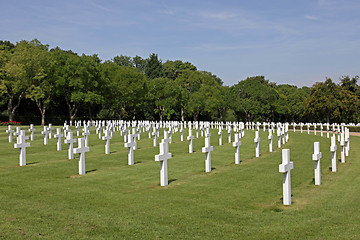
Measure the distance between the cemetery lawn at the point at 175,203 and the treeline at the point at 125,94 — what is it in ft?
141

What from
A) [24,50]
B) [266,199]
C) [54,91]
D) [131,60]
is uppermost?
[131,60]

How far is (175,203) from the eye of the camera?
8.56 meters

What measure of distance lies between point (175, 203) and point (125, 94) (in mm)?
60622

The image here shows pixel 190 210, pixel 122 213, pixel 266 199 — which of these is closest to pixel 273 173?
pixel 266 199

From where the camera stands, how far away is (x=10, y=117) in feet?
174

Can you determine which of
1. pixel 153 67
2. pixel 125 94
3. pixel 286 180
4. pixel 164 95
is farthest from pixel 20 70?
pixel 153 67

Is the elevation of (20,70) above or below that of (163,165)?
above

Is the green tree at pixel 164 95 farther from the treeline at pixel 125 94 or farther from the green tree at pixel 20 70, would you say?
the green tree at pixel 20 70

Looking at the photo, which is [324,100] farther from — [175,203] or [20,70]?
[175,203]

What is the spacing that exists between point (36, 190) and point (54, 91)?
49.7 m

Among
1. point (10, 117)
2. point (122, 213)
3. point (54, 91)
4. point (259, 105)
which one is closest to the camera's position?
point (122, 213)

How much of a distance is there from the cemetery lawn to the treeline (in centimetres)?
4303

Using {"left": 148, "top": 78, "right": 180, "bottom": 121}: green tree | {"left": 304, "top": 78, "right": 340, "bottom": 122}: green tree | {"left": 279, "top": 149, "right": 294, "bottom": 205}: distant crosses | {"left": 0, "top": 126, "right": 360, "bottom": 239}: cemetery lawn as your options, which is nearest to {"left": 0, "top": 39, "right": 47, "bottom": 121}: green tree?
{"left": 148, "top": 78, "right": 180, "bottom": 121}: green tree

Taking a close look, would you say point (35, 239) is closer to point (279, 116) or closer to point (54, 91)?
point (54, 91)
